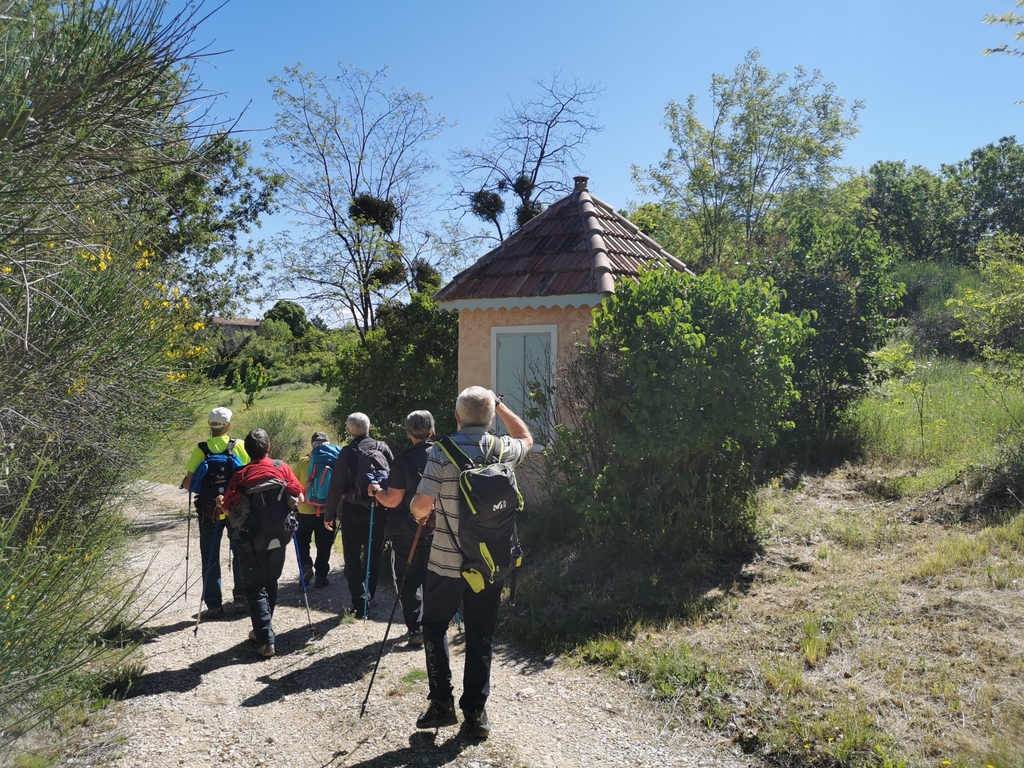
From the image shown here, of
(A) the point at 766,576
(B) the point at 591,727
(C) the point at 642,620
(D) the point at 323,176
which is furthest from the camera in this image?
(D) the point at 323,176

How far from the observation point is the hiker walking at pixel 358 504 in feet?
22.2

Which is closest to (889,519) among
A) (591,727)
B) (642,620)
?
(642,620)

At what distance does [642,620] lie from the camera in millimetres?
6375

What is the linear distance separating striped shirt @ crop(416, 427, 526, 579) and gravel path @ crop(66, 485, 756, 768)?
3.66ft

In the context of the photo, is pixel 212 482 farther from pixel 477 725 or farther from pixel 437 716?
pixel 477 725

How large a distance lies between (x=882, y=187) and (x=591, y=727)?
3912cm

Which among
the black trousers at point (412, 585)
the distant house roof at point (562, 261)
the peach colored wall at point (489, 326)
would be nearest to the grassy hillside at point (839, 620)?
the black trousers at point (412, 585)

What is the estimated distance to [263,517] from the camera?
6.12m

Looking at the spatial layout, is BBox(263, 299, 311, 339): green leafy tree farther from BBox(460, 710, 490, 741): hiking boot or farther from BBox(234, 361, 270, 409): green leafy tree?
BBox(460, 710, 490, 741): hiking boot

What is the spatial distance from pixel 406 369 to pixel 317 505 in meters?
5.73

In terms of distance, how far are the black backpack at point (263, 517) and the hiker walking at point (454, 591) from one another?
6.34 feet

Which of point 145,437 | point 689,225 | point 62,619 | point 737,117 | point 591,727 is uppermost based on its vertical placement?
point 737,117

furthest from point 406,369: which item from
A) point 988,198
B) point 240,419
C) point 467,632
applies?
point 988,198

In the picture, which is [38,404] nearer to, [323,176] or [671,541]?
[671,541]
